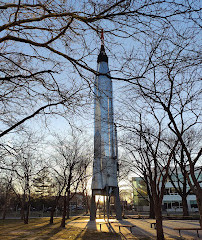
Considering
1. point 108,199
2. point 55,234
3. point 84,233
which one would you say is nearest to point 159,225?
point 84,233

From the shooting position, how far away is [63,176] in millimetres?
20047

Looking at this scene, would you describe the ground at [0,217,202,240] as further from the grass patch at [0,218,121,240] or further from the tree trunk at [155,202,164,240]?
the tree trunk at [155,202,164,240]

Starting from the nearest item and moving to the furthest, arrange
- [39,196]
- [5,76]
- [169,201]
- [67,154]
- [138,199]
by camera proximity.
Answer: [5,76], [67,154], [39,196], [169,201], [138,199]

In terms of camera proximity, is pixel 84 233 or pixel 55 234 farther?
pixel 84 233

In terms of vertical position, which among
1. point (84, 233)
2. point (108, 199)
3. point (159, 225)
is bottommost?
point (84, 233)

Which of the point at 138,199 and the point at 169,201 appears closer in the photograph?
the point at 169,201

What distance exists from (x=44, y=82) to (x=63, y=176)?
55.2 feet

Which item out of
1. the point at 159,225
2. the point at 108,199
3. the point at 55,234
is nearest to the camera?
the point at 159,225

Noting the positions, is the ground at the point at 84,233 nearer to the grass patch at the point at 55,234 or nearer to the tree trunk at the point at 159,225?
the grass patch at the point at 55,234

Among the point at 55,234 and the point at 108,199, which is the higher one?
the point at 108,199

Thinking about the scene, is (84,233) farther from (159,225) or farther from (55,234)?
(159,225)

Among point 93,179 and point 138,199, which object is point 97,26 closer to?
point 93,179

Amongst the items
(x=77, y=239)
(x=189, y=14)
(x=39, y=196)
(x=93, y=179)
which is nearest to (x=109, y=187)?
(x=93, y=179)

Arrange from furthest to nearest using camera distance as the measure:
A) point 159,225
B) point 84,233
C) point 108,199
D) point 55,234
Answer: point 108,199 → point 84,233 → point 55,234 → point 159,225
